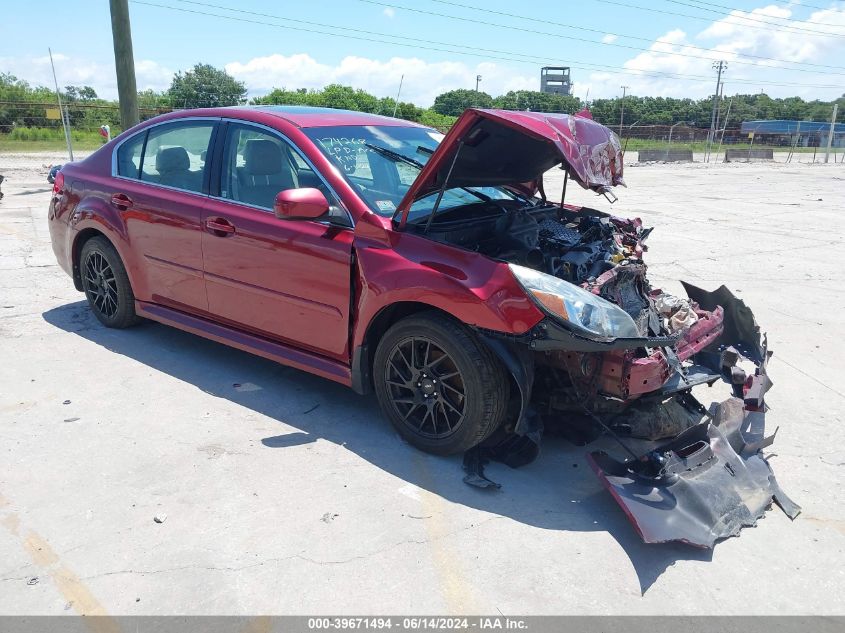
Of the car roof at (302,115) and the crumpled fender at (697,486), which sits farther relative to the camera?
the car roof at (302,115)

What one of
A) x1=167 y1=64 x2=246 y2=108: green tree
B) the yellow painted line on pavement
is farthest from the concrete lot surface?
x1=167 y1=64 x2=246 y2=108: green tree

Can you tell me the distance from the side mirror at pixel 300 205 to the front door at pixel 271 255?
20cm

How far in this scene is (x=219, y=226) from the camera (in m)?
4.34

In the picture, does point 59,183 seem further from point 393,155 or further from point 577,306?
point 577,306

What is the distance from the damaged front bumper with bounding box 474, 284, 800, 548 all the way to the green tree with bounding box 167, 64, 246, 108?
2500 cm

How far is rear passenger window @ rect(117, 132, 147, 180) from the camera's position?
5.10 metres

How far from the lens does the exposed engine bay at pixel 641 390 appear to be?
318 centimetres

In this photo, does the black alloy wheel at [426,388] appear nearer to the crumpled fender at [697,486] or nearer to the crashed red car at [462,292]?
the crashed red car at [462,292]

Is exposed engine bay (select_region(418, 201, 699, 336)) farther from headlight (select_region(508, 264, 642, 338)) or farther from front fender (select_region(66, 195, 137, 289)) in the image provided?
front fender (select_region(66, 195, 137, 289))

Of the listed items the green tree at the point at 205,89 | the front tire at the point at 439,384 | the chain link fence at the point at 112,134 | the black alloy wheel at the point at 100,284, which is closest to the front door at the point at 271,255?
the front tire at the point at 439,384

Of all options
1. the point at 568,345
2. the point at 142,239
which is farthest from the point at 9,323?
the point at 568,345

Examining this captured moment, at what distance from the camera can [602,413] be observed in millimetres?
3846
